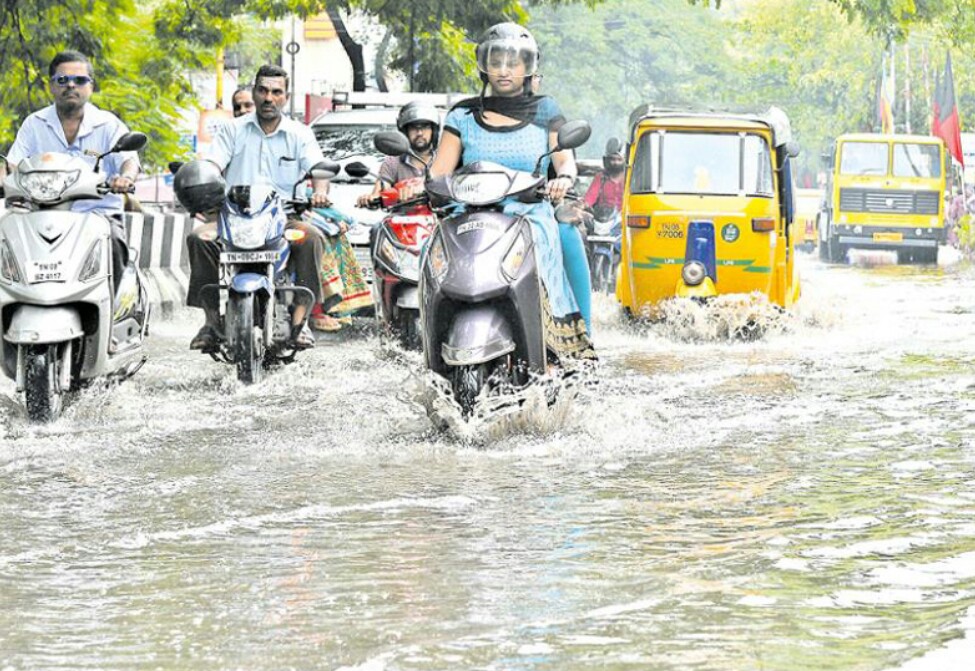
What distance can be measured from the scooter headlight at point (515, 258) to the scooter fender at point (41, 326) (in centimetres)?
198

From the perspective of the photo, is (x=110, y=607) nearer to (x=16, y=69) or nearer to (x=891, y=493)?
(x=891, y=493)

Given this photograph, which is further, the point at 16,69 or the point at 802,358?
the point at 16,69

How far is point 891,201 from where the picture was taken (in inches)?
1515

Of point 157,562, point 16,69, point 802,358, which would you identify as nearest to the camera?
point 157,562

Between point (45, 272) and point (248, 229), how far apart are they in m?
1.98

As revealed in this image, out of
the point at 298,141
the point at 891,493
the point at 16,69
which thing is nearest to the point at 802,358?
the point at 298,141

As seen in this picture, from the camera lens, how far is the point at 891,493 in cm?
743

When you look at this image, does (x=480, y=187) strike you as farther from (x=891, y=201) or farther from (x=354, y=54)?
(x=891, y=201)

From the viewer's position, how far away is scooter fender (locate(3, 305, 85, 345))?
9.23 m

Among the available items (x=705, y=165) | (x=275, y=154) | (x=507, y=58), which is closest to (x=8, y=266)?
(x=507, y=58)

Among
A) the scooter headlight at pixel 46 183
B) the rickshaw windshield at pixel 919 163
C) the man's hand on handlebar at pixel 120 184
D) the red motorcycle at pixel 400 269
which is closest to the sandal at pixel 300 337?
the red motorcycle at pixel 400 269

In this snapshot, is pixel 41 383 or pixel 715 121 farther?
pixel 715 121

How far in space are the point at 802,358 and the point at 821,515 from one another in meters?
6.97

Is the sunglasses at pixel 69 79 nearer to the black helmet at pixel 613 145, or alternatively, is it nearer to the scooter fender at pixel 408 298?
the scooter fender at pixel 408 298
